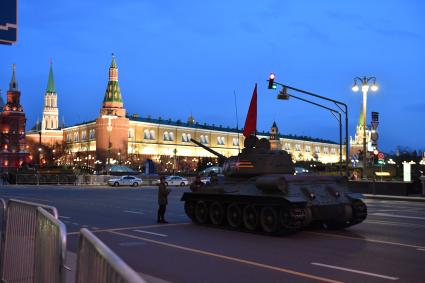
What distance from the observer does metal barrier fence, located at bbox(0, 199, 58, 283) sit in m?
6.80

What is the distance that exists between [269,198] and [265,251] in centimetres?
288

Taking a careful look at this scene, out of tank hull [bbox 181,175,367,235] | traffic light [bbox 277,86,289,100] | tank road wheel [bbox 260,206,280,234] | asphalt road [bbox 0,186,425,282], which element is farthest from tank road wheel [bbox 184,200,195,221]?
traffic light [bbox 277,86,289,100]

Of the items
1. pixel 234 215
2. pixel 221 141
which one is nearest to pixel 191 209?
pixel 234 215

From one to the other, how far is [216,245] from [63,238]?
28.8 ft

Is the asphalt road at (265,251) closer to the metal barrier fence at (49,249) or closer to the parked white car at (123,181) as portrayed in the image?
the metal barrier fence at (49,249)

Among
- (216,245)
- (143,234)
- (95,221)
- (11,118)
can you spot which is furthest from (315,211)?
(11,118)

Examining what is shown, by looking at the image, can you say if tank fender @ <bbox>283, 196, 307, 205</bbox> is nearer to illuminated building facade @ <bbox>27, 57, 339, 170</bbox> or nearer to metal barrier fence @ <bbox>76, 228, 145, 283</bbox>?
metal barrier fence @ <bbox>76, 228, 145, 283</bbox>

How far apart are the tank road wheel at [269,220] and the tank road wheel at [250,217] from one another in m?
0.24

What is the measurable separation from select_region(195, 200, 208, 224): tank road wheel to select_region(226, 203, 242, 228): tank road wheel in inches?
47.8

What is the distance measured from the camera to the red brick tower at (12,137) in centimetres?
13838

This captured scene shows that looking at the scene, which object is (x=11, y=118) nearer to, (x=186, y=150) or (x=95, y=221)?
(x=186, y=150)

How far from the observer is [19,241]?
7266mm

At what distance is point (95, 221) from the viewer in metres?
19.0

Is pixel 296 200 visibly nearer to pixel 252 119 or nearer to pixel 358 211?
pixel 358 211
